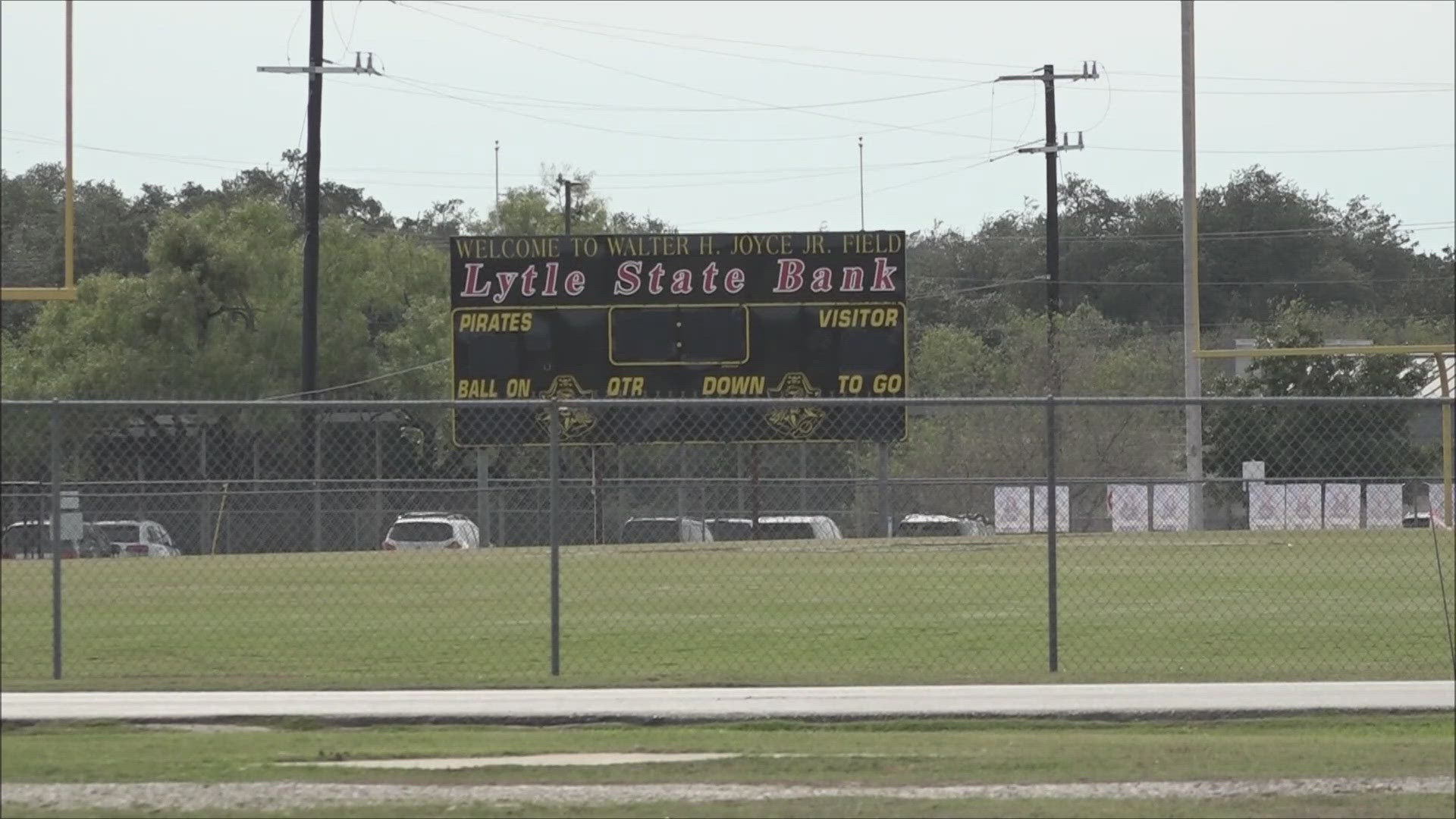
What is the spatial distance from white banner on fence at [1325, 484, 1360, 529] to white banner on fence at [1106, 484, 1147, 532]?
3.27 metres

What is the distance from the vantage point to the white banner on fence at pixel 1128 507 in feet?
109

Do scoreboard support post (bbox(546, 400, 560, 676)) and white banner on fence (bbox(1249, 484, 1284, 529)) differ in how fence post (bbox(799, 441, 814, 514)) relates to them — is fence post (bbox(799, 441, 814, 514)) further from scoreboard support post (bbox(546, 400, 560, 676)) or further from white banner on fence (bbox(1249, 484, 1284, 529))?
scoreboard support post (bbox(546, 400, 560, 676))

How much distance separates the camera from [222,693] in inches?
498

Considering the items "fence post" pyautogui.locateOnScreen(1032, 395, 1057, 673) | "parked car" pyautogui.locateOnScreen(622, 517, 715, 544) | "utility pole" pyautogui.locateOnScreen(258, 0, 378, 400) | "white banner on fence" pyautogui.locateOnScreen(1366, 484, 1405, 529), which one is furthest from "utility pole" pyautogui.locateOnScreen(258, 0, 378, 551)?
"fence post" pyautogui.locateOnScreen(1032, 395, 1057, 673)

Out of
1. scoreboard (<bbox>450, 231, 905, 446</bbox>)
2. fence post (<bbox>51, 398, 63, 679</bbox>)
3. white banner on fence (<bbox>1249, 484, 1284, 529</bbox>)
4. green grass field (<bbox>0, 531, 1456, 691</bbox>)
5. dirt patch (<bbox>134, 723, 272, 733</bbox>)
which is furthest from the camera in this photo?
white banner on fence (<bbox>1249, 484, 1284, 529</bbox>)

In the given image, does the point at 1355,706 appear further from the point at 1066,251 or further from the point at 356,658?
the point at 1066,251

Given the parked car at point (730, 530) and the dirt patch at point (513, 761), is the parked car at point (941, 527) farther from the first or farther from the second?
the dirt patch at point (513, 761)

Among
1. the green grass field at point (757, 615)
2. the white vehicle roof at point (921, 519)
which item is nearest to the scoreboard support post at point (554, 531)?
the green grass field at point (757, 615)

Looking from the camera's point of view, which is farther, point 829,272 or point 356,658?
point 829,272

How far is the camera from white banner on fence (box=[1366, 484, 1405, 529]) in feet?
97.0

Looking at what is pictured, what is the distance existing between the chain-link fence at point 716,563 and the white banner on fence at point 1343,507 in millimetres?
52

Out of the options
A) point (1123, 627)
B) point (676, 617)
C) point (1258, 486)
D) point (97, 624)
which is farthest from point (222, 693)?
point (1258, 486)

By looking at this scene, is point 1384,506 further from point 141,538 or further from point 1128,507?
point 141,538

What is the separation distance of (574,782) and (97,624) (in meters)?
8.91
